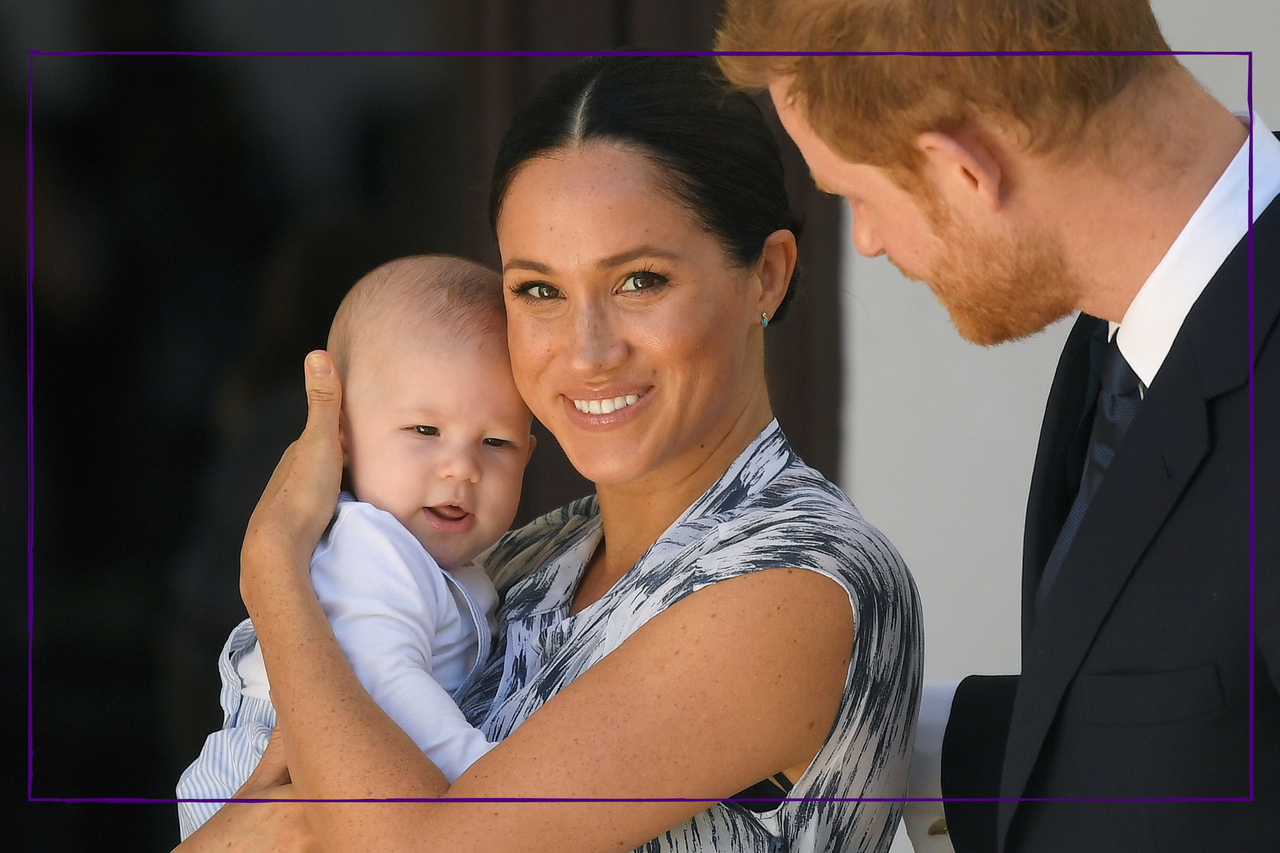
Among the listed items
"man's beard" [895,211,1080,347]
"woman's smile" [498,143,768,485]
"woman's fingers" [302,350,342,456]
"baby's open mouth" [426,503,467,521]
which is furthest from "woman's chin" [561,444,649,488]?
"man's beard" [895,211,1080,347]

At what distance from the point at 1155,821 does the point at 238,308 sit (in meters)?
1.34

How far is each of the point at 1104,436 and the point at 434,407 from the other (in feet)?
1.98

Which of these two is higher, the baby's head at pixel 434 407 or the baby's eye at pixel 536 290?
the baby's eye at pixel 536 290

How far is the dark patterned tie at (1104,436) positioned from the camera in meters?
0.82

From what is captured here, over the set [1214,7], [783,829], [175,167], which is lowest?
[783,829]

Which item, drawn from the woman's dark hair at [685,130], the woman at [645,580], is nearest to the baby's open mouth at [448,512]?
the woman at [645,580]

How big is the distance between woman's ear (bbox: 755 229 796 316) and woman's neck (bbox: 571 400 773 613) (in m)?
0.10

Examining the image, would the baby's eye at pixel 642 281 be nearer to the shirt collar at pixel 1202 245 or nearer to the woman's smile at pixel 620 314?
the woman's smile at pixel 620 314

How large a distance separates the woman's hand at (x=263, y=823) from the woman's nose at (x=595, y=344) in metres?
0.42

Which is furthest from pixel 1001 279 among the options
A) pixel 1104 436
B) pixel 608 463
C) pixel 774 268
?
pixel 608 463

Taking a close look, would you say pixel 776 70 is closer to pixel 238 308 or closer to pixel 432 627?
pixel 432 627

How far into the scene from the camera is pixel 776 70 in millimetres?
792

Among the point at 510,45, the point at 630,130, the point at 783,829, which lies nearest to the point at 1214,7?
the point at 510,45

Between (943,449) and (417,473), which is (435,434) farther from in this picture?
(943,449)
